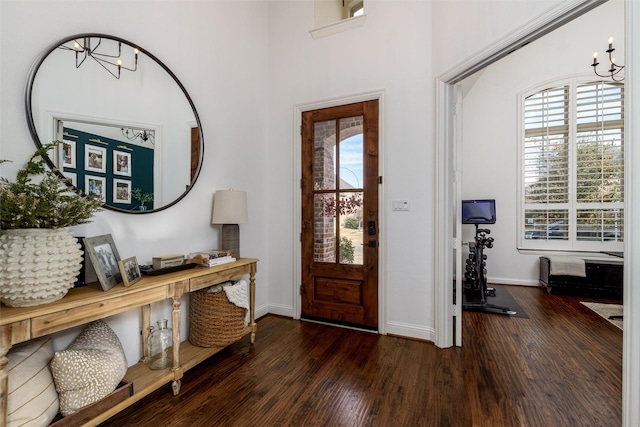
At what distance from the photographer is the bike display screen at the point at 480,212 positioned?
4008 mm

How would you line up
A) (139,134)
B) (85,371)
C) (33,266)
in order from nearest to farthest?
1. (33,266)
2. (85,371)
3. (139,134)

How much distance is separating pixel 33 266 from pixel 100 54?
136cm

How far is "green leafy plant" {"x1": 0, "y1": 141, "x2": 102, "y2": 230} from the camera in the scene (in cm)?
121

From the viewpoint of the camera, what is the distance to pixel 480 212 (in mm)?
4031

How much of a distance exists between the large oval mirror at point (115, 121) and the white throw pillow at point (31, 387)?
82 centimetres

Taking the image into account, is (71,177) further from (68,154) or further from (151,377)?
(151,377)

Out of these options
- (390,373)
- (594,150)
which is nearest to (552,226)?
(594,150)

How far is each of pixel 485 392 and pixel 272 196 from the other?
2.51 metres

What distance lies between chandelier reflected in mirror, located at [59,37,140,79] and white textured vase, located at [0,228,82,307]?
108 centimetres

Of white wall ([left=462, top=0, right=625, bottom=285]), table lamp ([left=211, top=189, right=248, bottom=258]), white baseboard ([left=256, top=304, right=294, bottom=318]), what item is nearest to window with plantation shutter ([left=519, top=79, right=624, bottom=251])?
white wall ([left=462, top=0, right=625, bottom=285])

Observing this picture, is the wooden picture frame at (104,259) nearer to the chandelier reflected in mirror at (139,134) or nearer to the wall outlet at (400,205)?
the chandelier reflected in mirror at (139,134)

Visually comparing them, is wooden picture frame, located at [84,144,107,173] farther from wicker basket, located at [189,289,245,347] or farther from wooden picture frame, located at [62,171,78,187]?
wicker basket, located at [189,289,245,347]

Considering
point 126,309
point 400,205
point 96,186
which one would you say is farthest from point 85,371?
point 400,205

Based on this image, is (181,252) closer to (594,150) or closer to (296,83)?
(296,83)
